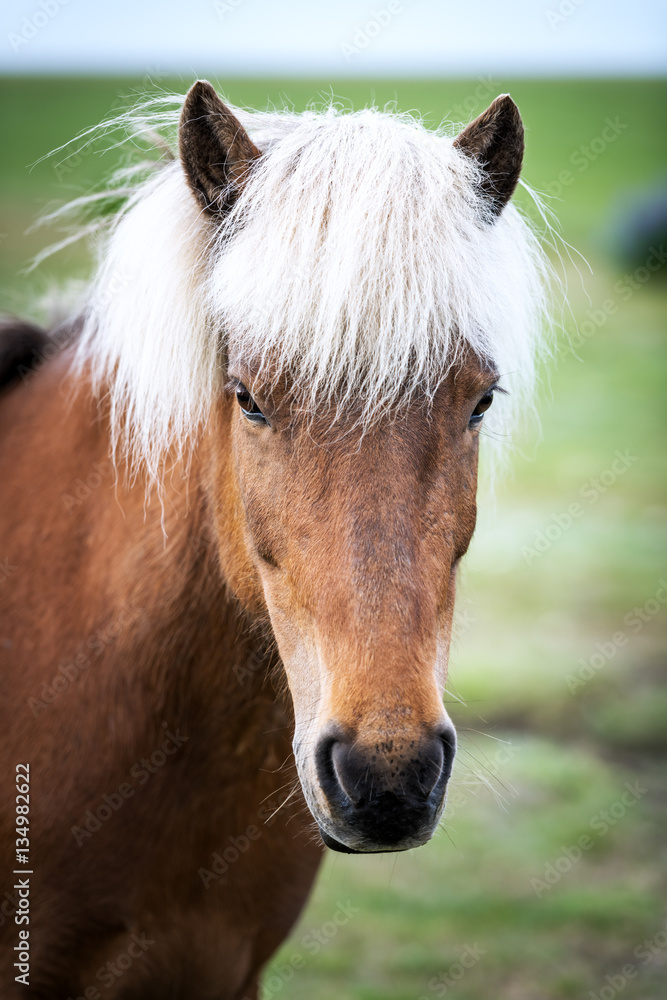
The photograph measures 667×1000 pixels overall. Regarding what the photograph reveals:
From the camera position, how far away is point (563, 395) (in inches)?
620

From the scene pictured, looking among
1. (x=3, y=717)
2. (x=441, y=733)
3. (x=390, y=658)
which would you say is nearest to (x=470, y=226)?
(x=390, y=658)

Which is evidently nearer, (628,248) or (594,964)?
(594,964)

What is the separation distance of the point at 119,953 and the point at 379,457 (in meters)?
1.71

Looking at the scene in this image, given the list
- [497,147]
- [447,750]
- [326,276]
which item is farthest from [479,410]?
[447,750]

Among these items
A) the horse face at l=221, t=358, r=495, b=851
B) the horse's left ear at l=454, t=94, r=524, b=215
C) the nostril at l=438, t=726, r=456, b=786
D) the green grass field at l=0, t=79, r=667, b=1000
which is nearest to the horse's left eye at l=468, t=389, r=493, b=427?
the horse face at l=221, t=358, r=495, b=851

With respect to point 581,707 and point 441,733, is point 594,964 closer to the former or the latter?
point 581,707

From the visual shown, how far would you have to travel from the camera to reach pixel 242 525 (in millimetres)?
2105

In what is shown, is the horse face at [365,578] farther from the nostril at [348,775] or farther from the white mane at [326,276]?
the white mane at [326,276]

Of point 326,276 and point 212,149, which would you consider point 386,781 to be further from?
point 212,149

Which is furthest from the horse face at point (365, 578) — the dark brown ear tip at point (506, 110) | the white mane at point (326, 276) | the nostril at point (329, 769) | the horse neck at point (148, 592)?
the dark brown ear tip at point (506, 110)

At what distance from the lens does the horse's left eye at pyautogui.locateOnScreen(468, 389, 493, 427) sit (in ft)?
6.56

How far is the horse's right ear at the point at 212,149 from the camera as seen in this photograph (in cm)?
191

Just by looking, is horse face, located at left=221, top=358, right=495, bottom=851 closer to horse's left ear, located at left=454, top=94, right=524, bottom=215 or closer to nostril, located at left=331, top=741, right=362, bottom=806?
nostril, located at left=331, top=741, right=362, bottom=806

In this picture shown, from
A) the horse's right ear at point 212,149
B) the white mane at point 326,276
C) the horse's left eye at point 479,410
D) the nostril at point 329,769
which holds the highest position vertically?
the horse's right ear at point 212,149
